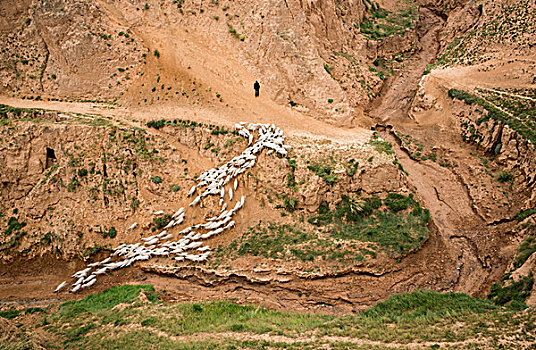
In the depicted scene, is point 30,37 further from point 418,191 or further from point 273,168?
point 418,191

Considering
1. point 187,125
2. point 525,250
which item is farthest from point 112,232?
point 525,250

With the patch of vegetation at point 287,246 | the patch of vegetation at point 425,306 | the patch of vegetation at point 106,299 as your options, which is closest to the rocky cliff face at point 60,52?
the patch of vegetation at point 106,299

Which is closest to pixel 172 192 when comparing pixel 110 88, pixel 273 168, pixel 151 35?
pixel 273 168

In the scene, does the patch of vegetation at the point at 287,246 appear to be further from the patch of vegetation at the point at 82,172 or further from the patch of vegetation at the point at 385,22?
the patch of vegetation at the point at 385,22

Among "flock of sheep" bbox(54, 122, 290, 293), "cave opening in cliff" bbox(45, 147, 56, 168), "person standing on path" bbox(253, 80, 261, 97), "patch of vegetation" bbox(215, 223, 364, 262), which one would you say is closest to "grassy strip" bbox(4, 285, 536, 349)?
"flock of sheep" bbox(54, 122, 290, 293)

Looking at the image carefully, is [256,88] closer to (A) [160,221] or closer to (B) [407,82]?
(A) [160,221]

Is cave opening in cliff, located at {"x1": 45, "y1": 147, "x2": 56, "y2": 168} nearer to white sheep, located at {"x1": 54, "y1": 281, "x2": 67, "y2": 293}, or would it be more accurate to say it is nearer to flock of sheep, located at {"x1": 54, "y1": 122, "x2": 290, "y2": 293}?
flock of sheep, located at {"x1": 54, "y1": 122, "x2": 290, "y2": 293}

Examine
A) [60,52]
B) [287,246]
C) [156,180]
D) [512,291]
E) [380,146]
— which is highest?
[380,146]

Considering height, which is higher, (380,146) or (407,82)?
(407,82)
